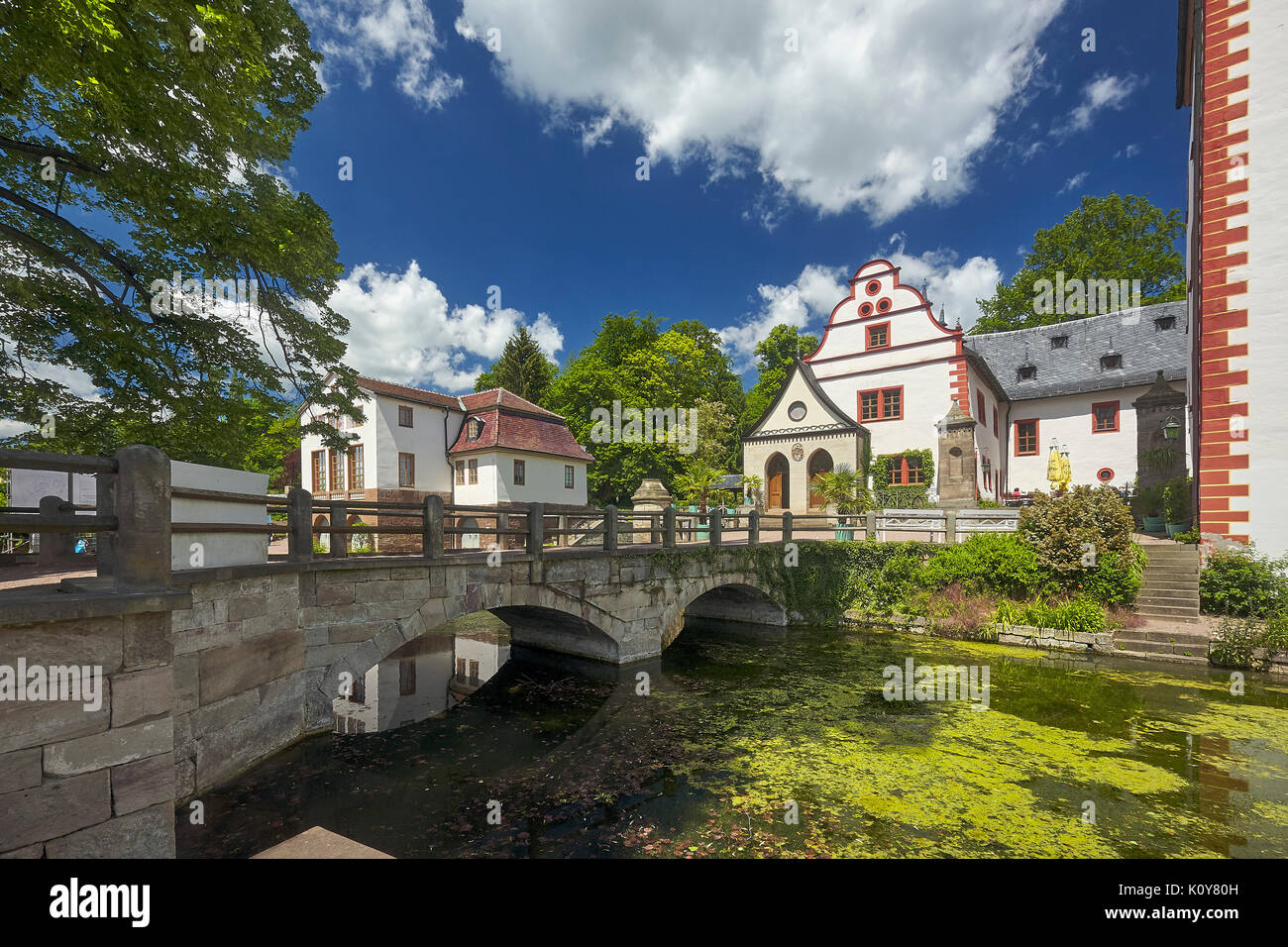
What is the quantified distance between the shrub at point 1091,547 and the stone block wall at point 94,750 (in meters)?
16.5

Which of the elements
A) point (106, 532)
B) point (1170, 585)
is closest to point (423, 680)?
point (106, 532)

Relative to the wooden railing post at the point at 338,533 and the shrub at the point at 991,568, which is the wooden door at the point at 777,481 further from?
the wooden railing post at the point at 338,533

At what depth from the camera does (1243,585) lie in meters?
11.4

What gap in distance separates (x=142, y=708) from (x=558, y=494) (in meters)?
26.9

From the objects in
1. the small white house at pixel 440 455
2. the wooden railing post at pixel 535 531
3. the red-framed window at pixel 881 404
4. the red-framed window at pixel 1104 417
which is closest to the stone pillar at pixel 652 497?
the wooden railing post at pixel 535 531

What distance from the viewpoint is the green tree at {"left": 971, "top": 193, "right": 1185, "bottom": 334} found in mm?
30578

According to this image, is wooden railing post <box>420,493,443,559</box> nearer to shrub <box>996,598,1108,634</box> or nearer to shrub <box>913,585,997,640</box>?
shrub <box>913,585,997,640</box>

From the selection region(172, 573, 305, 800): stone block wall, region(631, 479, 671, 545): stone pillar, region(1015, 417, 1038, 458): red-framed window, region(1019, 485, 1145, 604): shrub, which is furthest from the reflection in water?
region(1015, 417, 1038, 458): red-framed window

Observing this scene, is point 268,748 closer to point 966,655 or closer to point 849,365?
point 966,655

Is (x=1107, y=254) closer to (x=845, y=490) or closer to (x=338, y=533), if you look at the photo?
(x=845, y=490)

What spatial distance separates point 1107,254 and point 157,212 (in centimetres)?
4272

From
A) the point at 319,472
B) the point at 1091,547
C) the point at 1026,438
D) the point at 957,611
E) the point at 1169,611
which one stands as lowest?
the point at 957,611

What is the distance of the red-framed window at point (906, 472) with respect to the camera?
23.3 meters
